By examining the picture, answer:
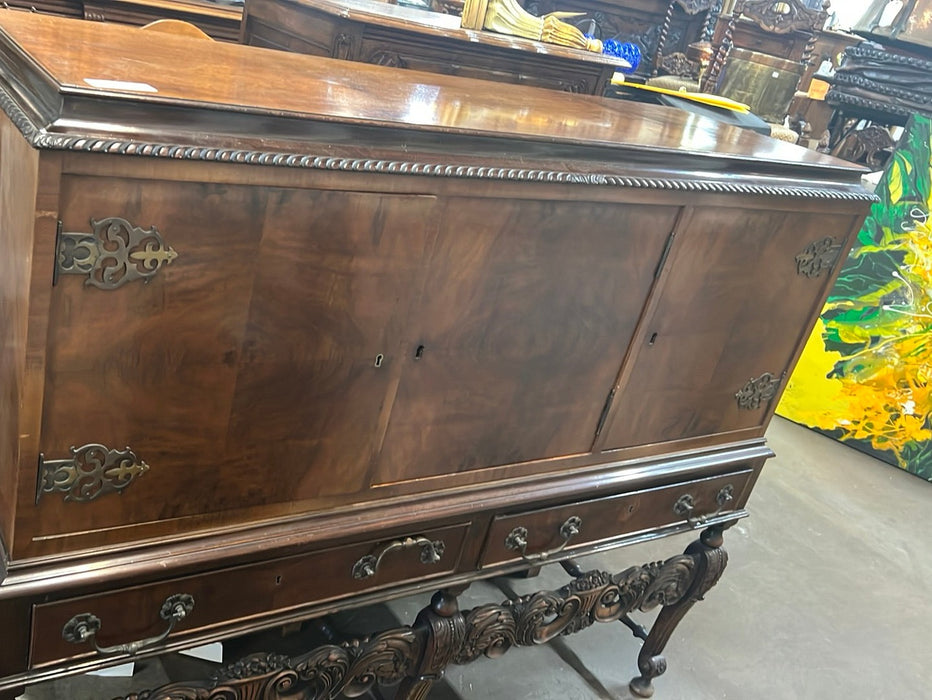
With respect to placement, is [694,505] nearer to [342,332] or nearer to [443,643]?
[443,643]

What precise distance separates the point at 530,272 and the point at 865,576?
7.65 ft

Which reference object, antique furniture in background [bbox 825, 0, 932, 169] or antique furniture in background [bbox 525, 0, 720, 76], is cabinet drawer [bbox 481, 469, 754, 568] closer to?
antique furniture in background [bbox 825, 0, 932, 169]

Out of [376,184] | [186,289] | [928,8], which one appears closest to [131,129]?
[186,289]

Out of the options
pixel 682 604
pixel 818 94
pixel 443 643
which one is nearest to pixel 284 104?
pixel 443 643

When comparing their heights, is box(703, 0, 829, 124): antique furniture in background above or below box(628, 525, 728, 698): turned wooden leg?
above

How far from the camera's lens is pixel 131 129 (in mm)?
887

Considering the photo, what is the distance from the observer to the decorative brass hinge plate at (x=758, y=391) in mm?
1786

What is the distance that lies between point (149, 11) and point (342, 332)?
129 inches

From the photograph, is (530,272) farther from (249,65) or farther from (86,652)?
(86,652)

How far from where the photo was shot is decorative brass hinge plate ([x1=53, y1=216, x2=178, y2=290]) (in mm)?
905

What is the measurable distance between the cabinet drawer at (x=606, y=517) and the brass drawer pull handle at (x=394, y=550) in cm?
13

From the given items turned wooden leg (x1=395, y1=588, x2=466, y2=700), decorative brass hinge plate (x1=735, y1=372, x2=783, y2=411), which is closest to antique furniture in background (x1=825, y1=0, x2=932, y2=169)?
decorative brass hinge plate (x1=735, y1=372, x2=783, y2=411)

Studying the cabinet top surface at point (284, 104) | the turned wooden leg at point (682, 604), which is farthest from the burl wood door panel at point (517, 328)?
the turned wooden leg at point (682, 604)

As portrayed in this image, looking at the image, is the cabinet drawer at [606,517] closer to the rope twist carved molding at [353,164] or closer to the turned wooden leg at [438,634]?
the turned wooden leg at [438,634]
